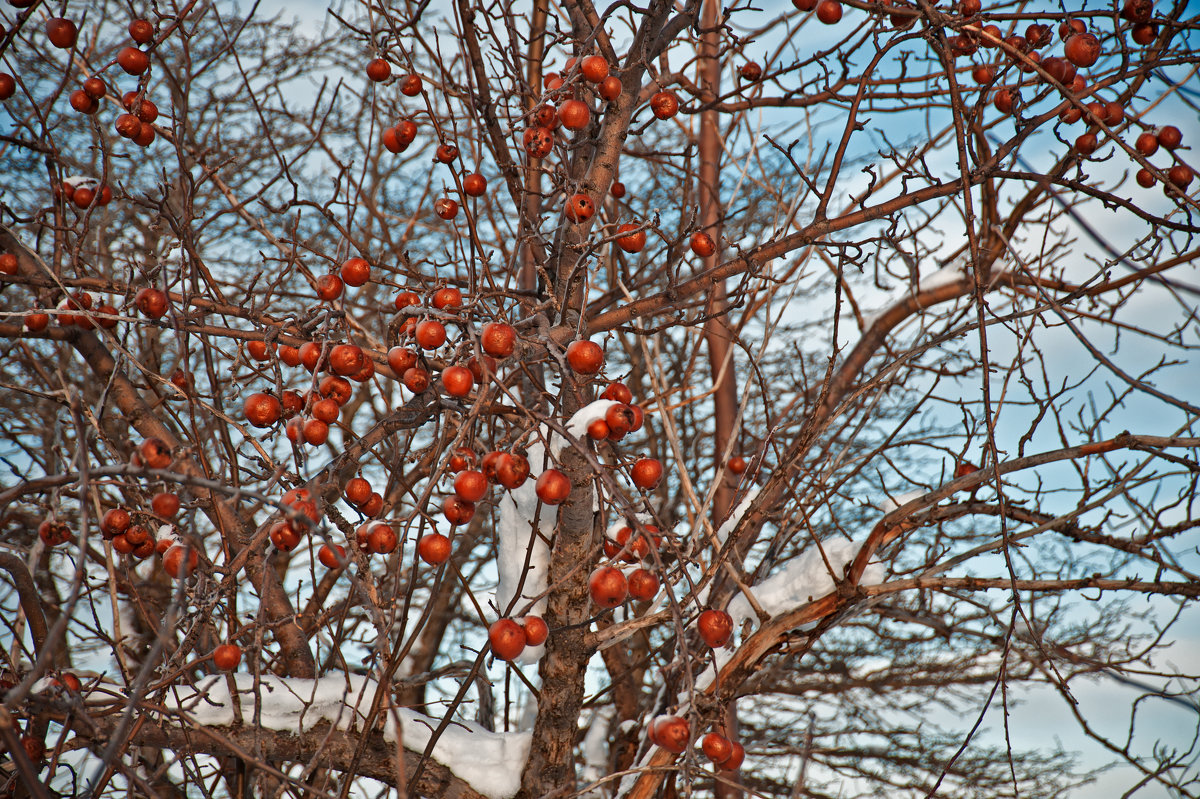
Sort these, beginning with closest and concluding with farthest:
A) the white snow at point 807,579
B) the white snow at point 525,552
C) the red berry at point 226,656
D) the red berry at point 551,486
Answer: the red berry at point 551,486 < the red berry at point 226,656 < the white snow at point 525,552 < the white snow at point 807,579

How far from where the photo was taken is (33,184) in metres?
4.32

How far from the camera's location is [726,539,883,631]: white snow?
84.9 inches

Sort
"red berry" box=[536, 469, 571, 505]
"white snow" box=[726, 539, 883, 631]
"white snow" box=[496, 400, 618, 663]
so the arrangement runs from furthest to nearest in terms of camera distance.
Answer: "white snow" box=[726, 539, 883, 631], "white snow" box=[496, 400, 618, 663], "red berry" box=[536, 469, 571, 505]

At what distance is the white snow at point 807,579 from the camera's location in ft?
7.07

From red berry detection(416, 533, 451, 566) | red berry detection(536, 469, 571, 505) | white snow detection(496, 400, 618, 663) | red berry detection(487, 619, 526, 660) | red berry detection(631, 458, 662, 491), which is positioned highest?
white snow detection(496, 400, 618, 663)

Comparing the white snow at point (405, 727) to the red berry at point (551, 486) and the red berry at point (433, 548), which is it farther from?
the red berry at point (551, 486)

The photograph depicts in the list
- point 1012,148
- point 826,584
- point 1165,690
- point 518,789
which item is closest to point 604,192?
point 1012,148

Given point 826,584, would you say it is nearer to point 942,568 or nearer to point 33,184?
point 942,568

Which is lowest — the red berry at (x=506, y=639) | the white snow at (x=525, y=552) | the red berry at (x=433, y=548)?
the red berry at (x=506, y=639)

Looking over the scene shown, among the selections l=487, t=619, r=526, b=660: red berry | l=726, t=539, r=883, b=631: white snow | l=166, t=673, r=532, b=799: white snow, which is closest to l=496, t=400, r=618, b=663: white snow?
l=166, t=673, r=532, b=799: white snow

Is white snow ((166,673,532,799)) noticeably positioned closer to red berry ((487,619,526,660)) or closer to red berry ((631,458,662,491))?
red berry ((487,619,526,660))

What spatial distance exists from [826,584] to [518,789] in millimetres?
936

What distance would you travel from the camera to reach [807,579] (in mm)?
2186

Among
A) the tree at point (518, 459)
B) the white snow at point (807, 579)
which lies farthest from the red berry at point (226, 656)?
the white snow at point (807, 579)
